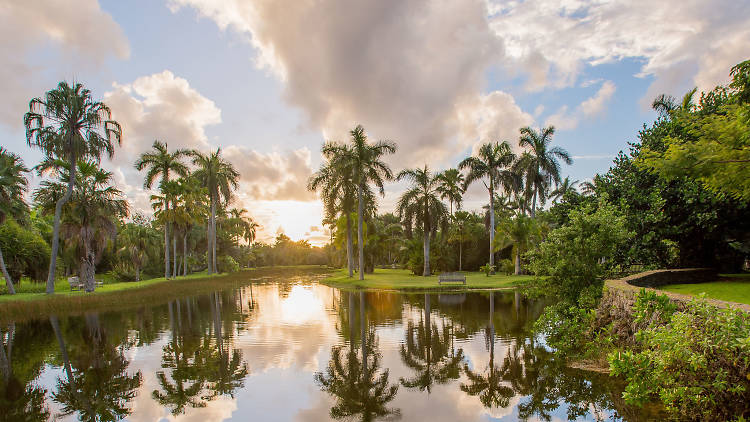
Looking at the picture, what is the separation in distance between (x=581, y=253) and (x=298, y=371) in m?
9.37

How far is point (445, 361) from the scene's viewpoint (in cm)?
1077

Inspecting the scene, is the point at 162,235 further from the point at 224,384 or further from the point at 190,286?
the point at 224,384

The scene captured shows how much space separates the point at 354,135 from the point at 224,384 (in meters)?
28.2

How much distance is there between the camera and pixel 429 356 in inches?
447

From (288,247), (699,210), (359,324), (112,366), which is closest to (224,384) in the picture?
(112,366)

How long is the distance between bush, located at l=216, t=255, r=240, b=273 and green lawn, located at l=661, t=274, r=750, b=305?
58894mm

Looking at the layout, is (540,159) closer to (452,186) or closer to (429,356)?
(452,186)

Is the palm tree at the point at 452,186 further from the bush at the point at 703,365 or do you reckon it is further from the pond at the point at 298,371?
the bush at the point at 703,365

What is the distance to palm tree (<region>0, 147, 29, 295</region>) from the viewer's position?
2499cm

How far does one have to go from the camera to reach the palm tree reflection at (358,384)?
301 inches

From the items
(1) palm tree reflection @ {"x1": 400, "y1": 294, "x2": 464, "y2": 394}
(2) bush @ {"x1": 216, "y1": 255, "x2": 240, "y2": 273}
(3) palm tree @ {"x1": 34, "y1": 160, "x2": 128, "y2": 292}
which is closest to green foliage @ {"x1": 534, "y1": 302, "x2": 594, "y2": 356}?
(1) palm tree reflection @ {"x1": 400, "y1": 294, "x2": 464, "y2": 394}

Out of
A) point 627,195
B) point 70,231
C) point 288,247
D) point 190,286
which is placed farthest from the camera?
point 288,247

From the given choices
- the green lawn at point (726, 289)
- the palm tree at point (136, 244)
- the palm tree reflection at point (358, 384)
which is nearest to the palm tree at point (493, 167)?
the green lawn at point (726, 289)

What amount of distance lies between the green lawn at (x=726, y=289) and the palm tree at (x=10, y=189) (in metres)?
35.8
